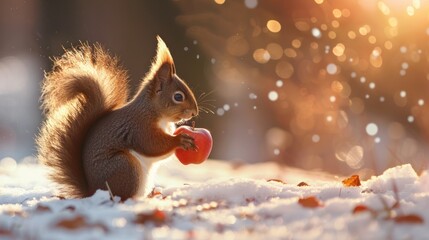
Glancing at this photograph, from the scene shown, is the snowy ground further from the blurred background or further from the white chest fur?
the blurred background

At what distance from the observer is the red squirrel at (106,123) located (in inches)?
164

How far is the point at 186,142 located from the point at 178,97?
1.01ft

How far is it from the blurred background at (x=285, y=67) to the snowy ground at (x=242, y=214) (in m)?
4.68

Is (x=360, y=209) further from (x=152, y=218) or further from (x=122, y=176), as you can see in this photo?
(x=122, y=176)

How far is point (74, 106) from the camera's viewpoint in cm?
438

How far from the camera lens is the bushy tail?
169 inches

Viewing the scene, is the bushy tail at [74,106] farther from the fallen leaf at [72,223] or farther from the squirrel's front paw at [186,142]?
the fallen leaf at [72,223]

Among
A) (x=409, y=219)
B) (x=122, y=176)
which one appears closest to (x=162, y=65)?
(x=122, y=176)

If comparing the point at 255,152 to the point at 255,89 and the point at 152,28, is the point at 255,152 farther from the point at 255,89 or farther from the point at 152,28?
the point at 152,28

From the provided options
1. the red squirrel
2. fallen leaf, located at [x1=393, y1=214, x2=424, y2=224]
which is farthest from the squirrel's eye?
fallen leaf, located at [x1=393, y1=214, x2=424, y2=224]

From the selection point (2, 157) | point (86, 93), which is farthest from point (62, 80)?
point (2, 157)

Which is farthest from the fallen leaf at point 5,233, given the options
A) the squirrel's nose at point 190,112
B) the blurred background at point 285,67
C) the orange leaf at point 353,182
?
the blurred background at point 285,67

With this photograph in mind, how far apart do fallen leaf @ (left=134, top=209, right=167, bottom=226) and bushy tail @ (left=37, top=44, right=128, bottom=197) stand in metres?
1.18

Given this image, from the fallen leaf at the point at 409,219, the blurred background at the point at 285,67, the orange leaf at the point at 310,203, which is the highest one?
the blurred background at the point at 285,67
